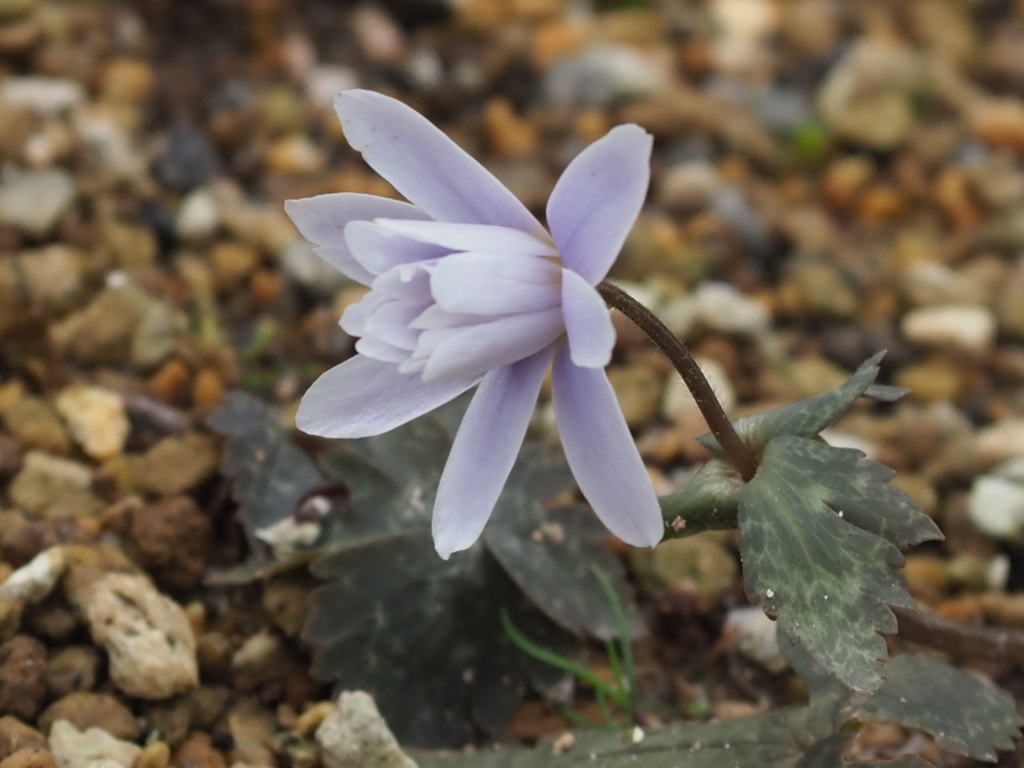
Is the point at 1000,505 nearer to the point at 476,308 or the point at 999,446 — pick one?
the point at 999,446

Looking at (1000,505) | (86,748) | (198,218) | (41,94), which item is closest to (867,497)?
(1000,505)

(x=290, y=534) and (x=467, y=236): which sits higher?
(x=467, y=236)

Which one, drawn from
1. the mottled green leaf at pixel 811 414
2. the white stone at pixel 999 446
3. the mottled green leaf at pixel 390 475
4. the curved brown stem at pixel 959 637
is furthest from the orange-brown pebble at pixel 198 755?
the white stone at pixel 999 446

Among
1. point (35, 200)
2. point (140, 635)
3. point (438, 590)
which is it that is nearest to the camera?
point (140, 635)

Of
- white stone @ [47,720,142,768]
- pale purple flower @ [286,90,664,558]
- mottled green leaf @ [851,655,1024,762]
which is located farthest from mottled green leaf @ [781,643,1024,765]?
white stone @ [47,720,142,768]

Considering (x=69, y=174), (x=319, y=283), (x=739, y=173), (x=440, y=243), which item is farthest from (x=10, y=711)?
(x=739, y=173)

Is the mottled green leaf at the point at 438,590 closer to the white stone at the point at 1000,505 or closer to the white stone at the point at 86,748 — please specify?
the white stone at the point at 86,748
